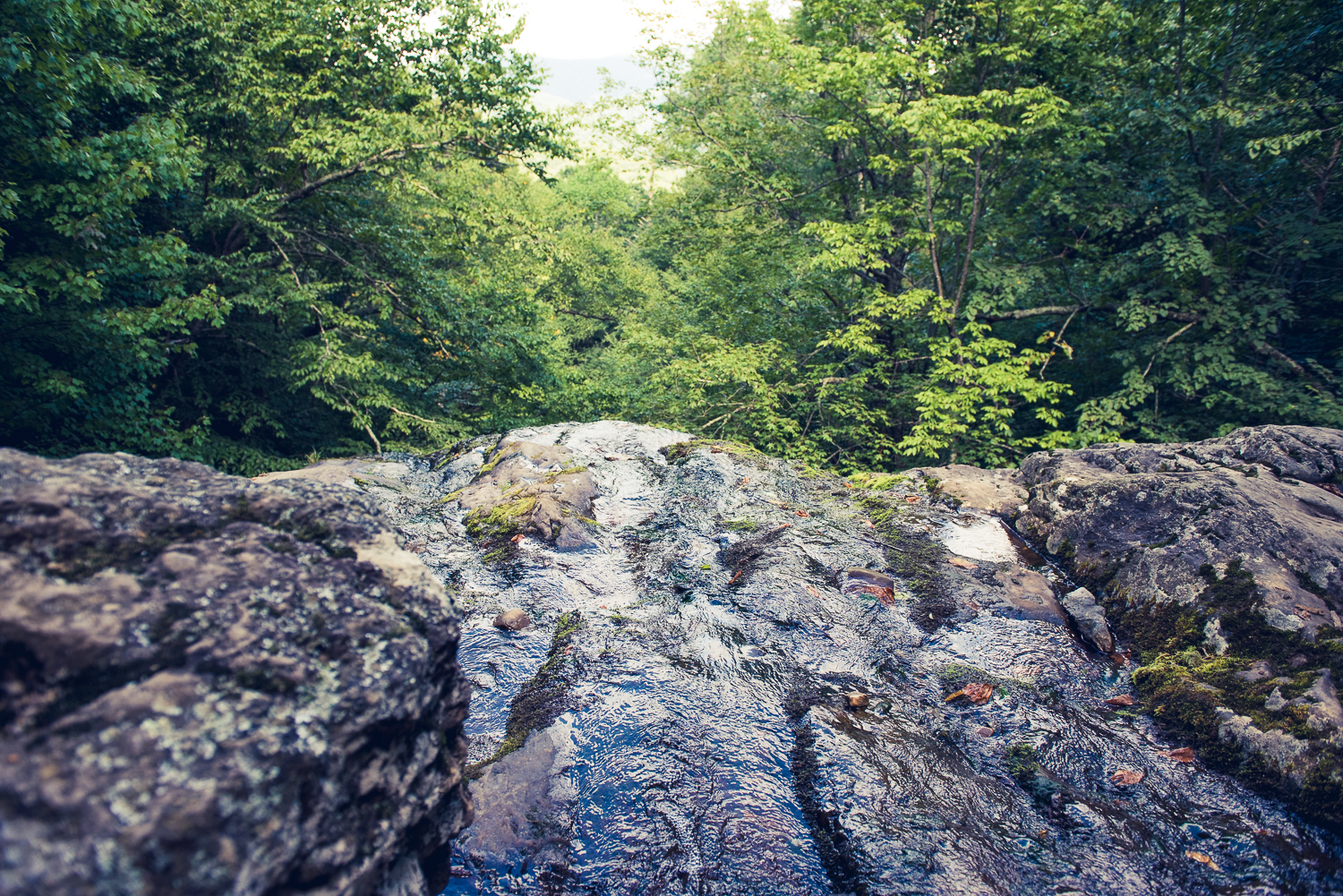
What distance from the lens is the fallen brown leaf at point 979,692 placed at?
3.51 metres

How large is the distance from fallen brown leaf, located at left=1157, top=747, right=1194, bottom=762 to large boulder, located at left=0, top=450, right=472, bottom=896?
353cm

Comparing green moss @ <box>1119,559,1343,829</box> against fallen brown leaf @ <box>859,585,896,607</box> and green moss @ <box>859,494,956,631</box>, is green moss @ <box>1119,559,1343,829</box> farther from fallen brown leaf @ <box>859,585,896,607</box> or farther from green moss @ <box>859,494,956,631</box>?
fallen brown leaf @ <box>859,585,896,607</box>

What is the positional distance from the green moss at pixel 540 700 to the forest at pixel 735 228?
6560 mm

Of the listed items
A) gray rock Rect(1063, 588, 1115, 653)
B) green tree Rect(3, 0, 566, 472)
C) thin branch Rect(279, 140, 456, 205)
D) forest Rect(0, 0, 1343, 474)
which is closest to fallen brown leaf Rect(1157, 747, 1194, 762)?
gray rock Rect(1063, 588, 1115, 653)

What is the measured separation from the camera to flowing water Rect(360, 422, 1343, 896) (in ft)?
8.04

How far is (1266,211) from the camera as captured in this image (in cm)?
905

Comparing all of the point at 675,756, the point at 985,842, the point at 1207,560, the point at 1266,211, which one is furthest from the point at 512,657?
the point at 1266,211

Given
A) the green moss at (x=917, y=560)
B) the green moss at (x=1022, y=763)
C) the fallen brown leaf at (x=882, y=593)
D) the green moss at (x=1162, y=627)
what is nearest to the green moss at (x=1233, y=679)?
the green moss at (x=1162, y=627)

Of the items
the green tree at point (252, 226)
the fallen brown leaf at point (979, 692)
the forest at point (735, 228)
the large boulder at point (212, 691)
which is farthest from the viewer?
the forest at point (735, 228)

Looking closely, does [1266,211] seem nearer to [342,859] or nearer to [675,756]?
[675,756]

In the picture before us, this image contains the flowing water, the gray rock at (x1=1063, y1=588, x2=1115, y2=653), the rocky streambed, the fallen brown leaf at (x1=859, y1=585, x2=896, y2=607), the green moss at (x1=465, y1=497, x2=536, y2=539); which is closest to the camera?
the rocky streambed

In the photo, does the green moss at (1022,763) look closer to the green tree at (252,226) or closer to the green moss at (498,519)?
the green moss at (498,519)

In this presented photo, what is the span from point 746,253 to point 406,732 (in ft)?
44.9

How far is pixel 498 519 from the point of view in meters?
5.52
